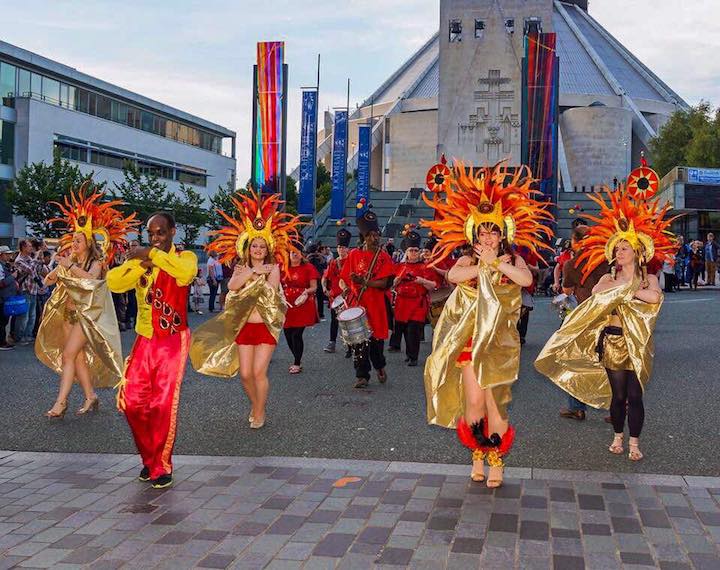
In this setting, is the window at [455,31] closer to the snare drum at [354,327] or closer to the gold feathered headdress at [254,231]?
the snare drum at [354,327]

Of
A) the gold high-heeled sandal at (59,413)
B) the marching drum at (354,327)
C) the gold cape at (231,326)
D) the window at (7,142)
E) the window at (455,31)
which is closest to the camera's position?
the gold cape at (231,326)

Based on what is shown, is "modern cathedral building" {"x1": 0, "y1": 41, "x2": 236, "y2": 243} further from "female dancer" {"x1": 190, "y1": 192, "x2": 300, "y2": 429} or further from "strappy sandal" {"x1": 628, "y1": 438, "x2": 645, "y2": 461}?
"strappy sandal" {"x1": 628, "y1": 438, "x2": 645, "y2": 461}

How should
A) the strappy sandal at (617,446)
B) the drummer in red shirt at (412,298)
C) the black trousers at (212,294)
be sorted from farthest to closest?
the black trousers at (212,294)
the drummer in red shirt at (412,298)
the strappy sandal at (617,446)

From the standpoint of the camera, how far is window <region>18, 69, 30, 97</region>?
153ft

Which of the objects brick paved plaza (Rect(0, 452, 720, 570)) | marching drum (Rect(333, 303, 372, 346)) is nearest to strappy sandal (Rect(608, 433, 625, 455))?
brick paved plaza (Rect(0, 452, 720, 570))

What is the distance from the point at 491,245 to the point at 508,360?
2.48 ft

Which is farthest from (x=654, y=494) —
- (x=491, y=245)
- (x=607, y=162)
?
(x=607, y=162)

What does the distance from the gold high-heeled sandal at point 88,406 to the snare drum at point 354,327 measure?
2.61 meters

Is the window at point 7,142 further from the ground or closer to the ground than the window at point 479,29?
closer to the ground

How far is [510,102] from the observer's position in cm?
4856

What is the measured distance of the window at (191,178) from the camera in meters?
66.6

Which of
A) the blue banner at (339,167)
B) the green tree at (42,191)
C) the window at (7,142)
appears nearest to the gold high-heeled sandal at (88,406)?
the green tree at (42,191)

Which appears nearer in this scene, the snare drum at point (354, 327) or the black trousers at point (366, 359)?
the snare drum at point (354, 327)

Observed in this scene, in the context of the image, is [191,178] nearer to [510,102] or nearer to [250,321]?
[510,102]
